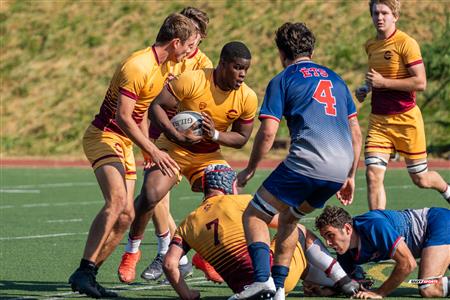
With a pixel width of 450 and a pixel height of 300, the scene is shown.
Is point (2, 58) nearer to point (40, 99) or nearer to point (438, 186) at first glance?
point (40, 99)

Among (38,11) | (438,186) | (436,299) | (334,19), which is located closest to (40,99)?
(38,11)

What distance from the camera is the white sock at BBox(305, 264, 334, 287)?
28.6 ft

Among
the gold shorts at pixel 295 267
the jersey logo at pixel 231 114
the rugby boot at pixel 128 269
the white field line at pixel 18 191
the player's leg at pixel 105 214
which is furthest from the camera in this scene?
the white field line at pixel 18 191

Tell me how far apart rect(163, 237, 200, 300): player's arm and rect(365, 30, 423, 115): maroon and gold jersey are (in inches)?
160

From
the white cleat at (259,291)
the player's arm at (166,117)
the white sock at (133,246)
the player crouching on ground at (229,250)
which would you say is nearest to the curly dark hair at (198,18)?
the player's arm at (166,117)

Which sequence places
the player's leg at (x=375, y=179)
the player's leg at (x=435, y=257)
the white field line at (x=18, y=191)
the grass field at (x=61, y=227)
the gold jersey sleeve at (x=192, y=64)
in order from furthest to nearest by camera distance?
the white field line at (x=18, y=191) → the player's leg at (x=375, y=179) → the gold jersey sleeve at (x=192, y=64) → the grass field at (x=61, y=227) → the player's leg at (x=435, y=257)

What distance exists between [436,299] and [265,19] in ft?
82.6

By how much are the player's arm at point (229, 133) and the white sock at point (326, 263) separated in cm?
148

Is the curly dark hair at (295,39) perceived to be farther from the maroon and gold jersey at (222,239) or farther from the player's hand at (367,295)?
the player's hand at (367,295)

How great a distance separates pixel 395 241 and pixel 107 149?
Result: 2495mm

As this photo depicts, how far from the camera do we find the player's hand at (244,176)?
8047 millimetres

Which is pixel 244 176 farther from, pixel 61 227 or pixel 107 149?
pixel 61 227

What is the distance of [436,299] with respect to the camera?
865cm

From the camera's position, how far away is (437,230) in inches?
348
